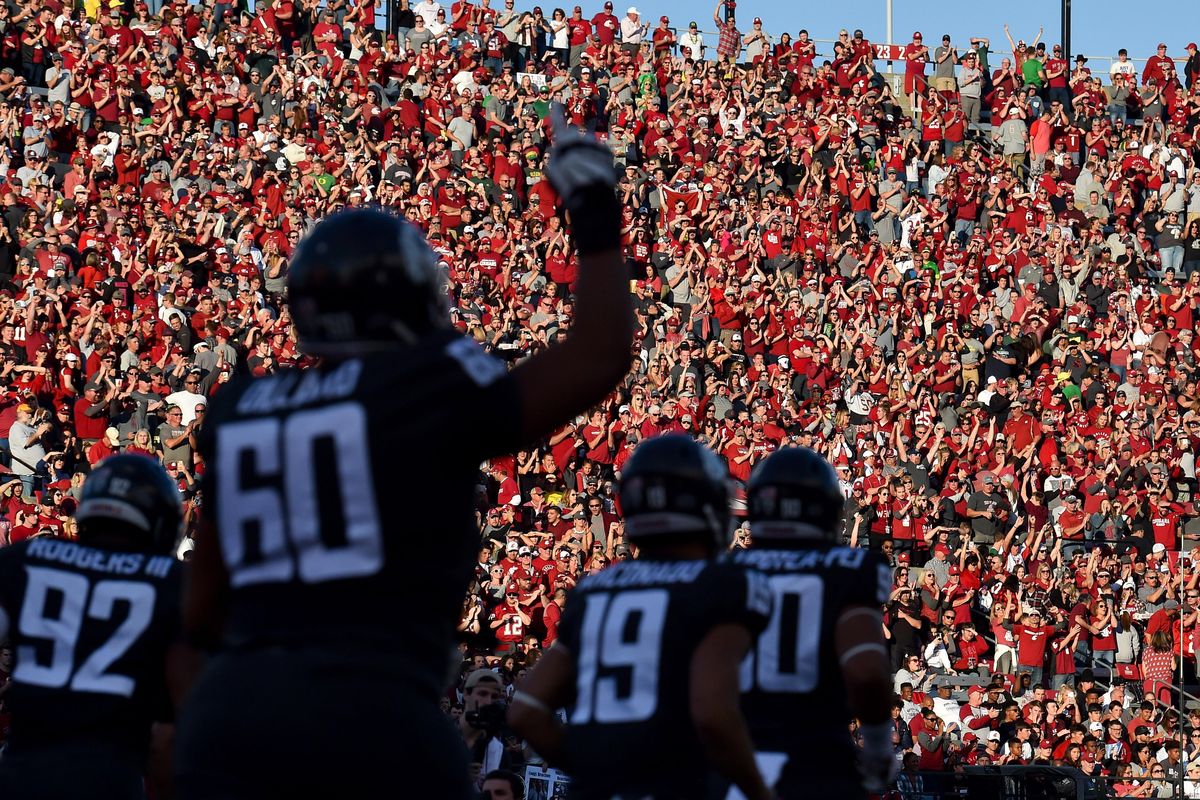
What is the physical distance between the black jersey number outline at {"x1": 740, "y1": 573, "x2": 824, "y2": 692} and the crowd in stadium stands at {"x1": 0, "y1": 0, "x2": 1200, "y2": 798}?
8378mm

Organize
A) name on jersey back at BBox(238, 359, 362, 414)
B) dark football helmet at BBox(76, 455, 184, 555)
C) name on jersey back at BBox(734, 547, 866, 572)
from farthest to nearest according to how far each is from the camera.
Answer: name on jersey back at BBox(734, 547, 866, 572), dark football helmet at BBox(76, 455, 184, 555), name on jersey back at BBox(238, 359, 362, 414)

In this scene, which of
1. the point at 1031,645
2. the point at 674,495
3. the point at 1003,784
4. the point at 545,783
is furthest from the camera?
the point at 1031,645

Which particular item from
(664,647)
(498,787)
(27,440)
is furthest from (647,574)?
(27,440)

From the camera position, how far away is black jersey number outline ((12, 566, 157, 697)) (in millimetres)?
5027

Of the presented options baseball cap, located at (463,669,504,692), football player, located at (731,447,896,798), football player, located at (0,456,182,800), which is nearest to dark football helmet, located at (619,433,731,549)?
football player, located at (731,447,896,798)

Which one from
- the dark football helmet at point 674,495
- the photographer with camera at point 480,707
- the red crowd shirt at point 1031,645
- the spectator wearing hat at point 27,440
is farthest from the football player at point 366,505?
the red crowd shirt at point 1031,645

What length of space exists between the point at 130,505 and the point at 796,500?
1.88m

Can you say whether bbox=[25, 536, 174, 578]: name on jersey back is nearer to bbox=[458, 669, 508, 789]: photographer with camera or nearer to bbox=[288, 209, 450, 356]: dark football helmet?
bbox=[288, 209, 450, 356]: dark football helmet

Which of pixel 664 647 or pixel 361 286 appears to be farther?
pixel 664 647

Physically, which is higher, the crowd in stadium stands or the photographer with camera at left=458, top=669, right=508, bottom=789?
the crowd in stadium stands

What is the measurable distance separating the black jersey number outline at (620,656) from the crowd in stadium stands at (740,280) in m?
9.29

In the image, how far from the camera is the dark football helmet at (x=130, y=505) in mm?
5133

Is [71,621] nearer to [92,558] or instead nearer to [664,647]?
[92,558]

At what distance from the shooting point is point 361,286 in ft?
10.8
